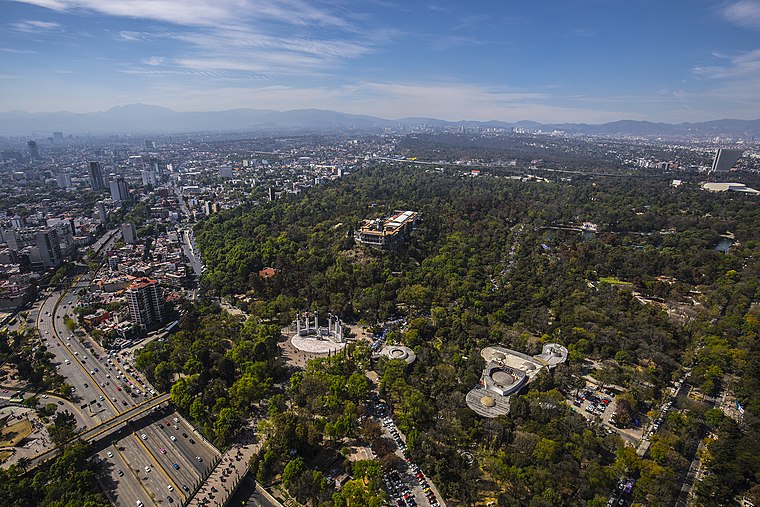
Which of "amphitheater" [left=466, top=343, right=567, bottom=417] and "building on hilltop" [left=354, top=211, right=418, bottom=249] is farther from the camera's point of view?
"building on hilltop" [left=354, top=211, right=418, bottom=249]

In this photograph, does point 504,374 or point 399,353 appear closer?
point 504,374

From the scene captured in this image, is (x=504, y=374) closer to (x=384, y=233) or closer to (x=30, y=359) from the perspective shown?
(x=384, y=233)

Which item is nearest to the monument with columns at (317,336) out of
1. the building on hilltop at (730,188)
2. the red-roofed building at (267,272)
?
the red-roofed building at (267,272)

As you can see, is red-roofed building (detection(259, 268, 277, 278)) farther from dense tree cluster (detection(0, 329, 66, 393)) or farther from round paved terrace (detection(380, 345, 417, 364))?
dense tree cluster (detection(0, 329, 66, 393))

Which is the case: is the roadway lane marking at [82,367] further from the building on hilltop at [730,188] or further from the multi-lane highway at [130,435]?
the building on hilltop at [730,188]

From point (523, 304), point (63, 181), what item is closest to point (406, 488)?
point (523, 304)

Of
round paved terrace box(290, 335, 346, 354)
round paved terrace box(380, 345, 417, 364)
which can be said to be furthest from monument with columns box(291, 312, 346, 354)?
round paved terrace box(380, 345, 417, 364)
